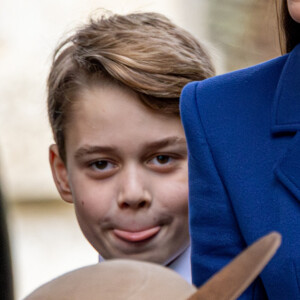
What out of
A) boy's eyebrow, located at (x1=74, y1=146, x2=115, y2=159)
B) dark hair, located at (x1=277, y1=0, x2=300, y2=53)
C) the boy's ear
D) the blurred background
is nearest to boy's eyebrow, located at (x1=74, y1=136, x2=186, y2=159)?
boy's eyebrow, located at (x1=74, y1=146, x2=115, y2=159)

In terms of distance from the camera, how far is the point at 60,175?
8.99ft

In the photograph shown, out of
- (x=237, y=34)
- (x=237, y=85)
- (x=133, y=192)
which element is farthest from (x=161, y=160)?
(x=237, y=34)

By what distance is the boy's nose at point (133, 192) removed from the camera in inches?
96.0

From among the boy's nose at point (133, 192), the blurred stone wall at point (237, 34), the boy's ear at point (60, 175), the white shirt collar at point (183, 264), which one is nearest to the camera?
the boy's nose at point (133, 192)

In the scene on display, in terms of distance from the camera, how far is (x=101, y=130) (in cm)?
252

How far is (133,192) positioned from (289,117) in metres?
0.56

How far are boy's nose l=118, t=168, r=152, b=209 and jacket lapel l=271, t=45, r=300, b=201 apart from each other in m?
0.52

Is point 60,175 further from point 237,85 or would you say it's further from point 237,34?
point 237,34

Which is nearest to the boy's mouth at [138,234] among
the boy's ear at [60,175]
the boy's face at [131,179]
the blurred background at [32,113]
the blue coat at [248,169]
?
the boy's face at [131,179]

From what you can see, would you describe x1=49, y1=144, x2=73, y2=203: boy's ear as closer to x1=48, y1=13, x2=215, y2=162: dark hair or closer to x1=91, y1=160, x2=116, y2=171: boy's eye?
x1=48, y1=13, x2=215, y2=162: dark hair

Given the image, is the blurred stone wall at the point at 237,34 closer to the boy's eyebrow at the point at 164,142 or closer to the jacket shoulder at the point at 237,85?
the boy's eyebrow at the point at 164,142

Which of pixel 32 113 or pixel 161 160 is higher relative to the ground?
pixel 161 160

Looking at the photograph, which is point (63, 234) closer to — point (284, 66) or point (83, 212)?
point (83, 212)

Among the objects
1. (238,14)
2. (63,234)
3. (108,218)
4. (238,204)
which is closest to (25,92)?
(63,234)
